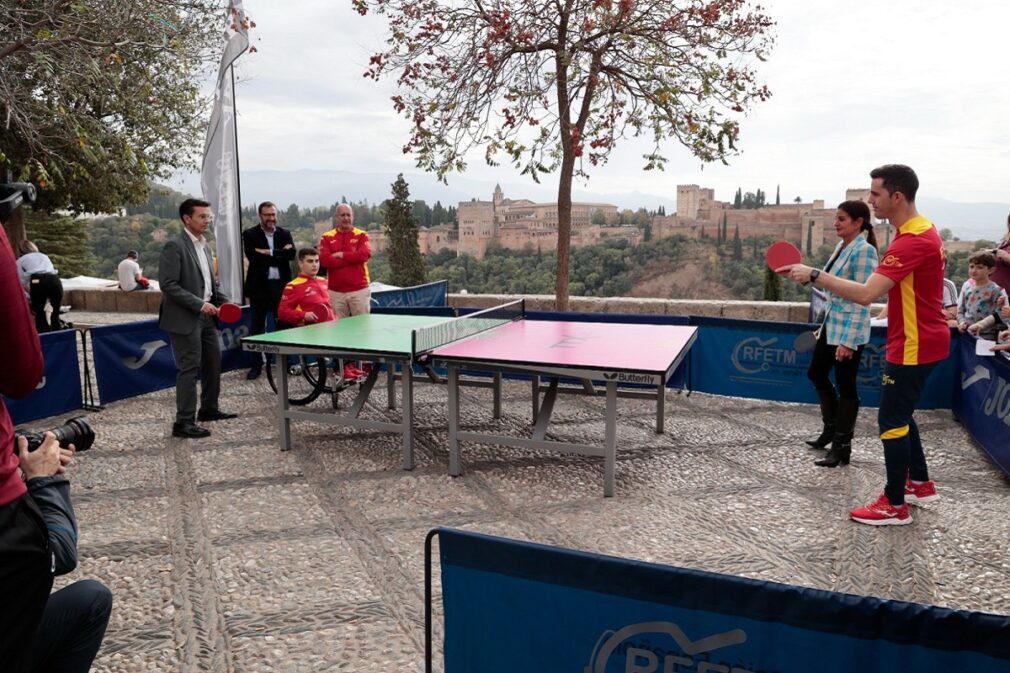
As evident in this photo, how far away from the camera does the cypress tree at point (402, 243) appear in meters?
26.4

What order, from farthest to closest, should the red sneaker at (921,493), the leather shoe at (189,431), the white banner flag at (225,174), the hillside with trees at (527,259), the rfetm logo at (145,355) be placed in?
the hillside with trees at (527,259) → the white banner flag at (225,174) → the rfetm logo at (145,355) → the leather shoe at (189,431) → the red sneaker at (921,493)

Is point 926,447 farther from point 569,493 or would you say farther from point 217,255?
point 217,255

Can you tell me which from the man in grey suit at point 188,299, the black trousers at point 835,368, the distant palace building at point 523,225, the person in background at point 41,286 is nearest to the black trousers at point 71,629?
the man in grey suit at point 188,299

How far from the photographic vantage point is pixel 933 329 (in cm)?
432

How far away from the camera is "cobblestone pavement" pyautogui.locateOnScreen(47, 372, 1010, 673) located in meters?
3.53

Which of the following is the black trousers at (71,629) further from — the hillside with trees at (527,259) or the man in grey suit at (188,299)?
the hillside with trees at (527,259)

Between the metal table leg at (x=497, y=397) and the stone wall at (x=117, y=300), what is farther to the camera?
the stone wall at (x=117, y=300)

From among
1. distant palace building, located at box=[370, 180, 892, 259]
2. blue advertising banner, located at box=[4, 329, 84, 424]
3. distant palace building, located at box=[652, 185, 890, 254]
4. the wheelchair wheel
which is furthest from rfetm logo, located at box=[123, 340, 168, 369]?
distant palace building, located at box=[652, 185, 890, 254]

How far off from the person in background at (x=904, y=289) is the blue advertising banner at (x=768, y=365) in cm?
324

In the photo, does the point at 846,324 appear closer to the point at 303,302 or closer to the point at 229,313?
the point at 229,313

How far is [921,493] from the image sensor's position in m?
5.07

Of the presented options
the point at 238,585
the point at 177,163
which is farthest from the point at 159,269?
the point at 177,163

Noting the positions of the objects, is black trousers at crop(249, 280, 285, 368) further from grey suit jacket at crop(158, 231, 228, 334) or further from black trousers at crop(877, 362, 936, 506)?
black trousers at crop(877, 362, 936, 506)

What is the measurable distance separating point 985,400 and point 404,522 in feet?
17.5
